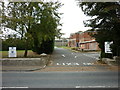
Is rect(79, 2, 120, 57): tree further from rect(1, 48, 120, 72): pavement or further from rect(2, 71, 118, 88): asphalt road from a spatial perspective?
rect(2, 71, 118, 88): asphalt road

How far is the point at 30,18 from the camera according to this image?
17266 millimetres

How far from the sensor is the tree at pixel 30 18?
1738cm

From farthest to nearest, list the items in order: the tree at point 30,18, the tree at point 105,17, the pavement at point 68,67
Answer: the tree at point 30,18 → the pavement at point 68,67 → the tree at point 105,17

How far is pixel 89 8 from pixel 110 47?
518cm

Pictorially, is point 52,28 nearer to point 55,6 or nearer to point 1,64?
point 55,6

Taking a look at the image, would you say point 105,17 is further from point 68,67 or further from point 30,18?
point 30,18

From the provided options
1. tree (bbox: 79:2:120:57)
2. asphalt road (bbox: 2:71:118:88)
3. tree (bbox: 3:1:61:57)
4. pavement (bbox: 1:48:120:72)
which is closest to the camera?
asphalt road (bbox: 2:71:118:88)

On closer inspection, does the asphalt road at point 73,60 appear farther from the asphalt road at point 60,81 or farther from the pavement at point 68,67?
the asphalt road at point 60,81

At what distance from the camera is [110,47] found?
18094mm


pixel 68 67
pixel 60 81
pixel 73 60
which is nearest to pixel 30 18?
pixel 68 67

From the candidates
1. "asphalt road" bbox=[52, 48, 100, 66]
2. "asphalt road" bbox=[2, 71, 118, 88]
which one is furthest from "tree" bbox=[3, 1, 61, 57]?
"asphalt road" bbox=[2, 71, 118, 88]

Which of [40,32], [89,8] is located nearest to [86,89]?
[89,8]

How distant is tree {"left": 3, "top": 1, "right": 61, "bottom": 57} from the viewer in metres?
17.4

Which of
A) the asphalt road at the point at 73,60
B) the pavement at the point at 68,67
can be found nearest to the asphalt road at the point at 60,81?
the pavement at the point at 68,67
